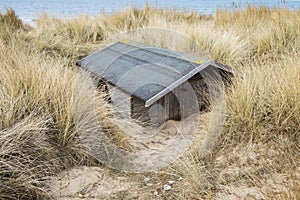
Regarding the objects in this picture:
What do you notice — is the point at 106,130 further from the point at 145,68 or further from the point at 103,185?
the point at 145,68

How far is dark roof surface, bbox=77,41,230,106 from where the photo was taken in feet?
10.3

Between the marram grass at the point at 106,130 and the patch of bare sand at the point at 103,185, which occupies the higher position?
the marram grass at the point at 106,130

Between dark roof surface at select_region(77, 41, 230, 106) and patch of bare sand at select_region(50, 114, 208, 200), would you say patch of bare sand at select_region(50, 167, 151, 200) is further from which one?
dark roof surface at select_region(77, 41, 230, 106)

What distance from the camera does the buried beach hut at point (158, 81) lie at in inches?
125

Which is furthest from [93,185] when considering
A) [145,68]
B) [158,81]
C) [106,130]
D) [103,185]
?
[145,68]

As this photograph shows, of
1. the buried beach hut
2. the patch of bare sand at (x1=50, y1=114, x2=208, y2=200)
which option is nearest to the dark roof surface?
the buried beach hut

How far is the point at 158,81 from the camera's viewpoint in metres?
3.19

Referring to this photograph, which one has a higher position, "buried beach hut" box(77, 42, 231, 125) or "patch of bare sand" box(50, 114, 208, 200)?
"buried beach hut" box(77, 42, 231, 125)

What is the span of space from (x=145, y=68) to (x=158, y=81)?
1.35ft

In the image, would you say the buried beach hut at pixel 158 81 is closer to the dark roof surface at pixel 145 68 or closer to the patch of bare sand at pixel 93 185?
the dark roof surface at pixel 145 68

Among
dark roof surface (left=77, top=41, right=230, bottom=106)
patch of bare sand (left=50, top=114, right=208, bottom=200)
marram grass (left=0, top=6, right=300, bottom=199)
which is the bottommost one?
patch of bare sand (left=50, top=114, right=208, bottom=200)

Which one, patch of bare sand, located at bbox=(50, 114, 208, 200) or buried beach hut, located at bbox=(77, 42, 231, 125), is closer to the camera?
patch of bare sand, located at bbox=(50, 114, 208, 200)

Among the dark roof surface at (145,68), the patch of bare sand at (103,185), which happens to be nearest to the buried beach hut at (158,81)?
the dark roof surface at (145,68)

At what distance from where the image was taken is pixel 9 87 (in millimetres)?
2660
